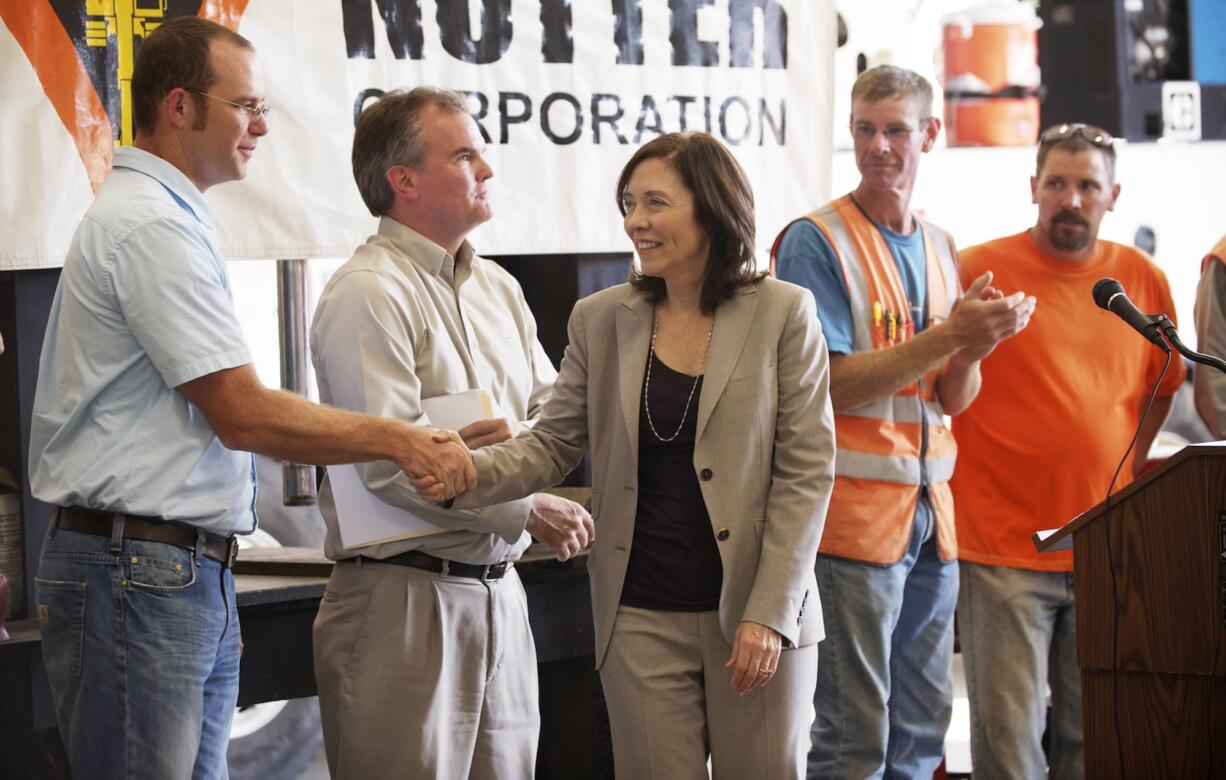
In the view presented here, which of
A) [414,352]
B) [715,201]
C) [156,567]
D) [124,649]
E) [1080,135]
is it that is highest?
[1080,135]

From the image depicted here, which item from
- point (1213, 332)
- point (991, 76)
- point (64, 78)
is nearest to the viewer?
point (64, 78)

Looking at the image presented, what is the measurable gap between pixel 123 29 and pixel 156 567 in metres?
1.36

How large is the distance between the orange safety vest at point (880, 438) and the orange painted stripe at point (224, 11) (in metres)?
1.30

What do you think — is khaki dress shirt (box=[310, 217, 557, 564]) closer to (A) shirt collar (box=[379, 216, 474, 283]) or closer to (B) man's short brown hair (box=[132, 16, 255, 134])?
(A) shirt collar (box=[379, 216, 474, 283])

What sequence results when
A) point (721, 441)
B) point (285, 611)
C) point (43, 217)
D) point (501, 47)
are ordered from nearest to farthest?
point (721, 441) < point (43, 217) < point (285, 611) < point (501, 47)

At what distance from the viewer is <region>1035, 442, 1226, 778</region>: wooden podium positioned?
2395 millimetres

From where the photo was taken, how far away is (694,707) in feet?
7.68

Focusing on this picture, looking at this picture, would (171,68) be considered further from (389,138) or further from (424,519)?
(424,519)

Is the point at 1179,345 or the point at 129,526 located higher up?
the point at 1179,345

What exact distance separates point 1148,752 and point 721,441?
2.88 feet

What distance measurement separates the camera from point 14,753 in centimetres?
333

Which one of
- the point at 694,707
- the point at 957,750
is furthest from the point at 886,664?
the point at 957,750

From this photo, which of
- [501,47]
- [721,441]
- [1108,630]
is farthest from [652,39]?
[1108,630]

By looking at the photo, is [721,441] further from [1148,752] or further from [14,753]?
[14,753]
